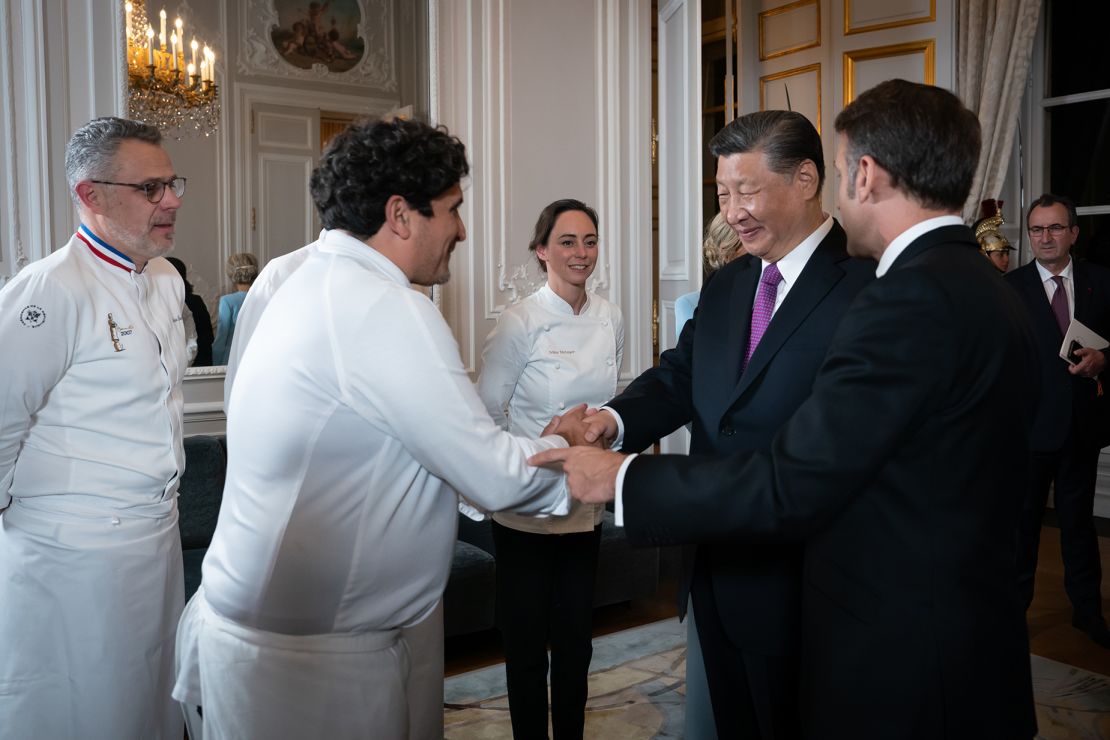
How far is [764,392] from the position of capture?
1831 millimetres

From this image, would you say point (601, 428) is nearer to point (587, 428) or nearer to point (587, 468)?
point (587, 428)

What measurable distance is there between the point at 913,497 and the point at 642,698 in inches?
84.2

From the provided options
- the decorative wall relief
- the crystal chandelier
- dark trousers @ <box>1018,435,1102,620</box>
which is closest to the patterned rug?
dark trousers @ <box>1018,435,1102,620</box>

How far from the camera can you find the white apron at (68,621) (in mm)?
2012

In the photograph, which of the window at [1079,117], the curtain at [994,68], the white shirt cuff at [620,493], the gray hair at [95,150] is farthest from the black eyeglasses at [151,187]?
the window at [1079,117]

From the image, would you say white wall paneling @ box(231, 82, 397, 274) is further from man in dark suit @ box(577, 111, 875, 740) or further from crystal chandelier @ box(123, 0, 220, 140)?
man in dark suit @ box(577, 111, 875, 740)

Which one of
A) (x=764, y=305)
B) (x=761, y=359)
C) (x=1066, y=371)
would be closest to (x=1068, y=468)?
(x=1066, y=371)

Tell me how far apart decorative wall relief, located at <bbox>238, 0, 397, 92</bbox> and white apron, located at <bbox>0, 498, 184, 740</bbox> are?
2617 mm

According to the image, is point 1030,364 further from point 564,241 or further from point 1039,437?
point 1039,437

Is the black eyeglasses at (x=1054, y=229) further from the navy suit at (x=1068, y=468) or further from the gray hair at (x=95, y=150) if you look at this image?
the gray hair at (x=95, y=150)

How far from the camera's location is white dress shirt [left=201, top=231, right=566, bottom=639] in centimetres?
140

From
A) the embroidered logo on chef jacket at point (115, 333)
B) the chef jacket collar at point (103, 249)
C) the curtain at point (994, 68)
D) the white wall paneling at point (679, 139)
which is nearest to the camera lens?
the embroidered logo on chef jacket at point (115, 333)

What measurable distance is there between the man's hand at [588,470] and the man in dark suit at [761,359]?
336 mm

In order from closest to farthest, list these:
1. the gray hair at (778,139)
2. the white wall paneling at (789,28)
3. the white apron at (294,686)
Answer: the white apron at (294,686)
the gray hair at (778,139)
the white wall paneling at (789,28)
